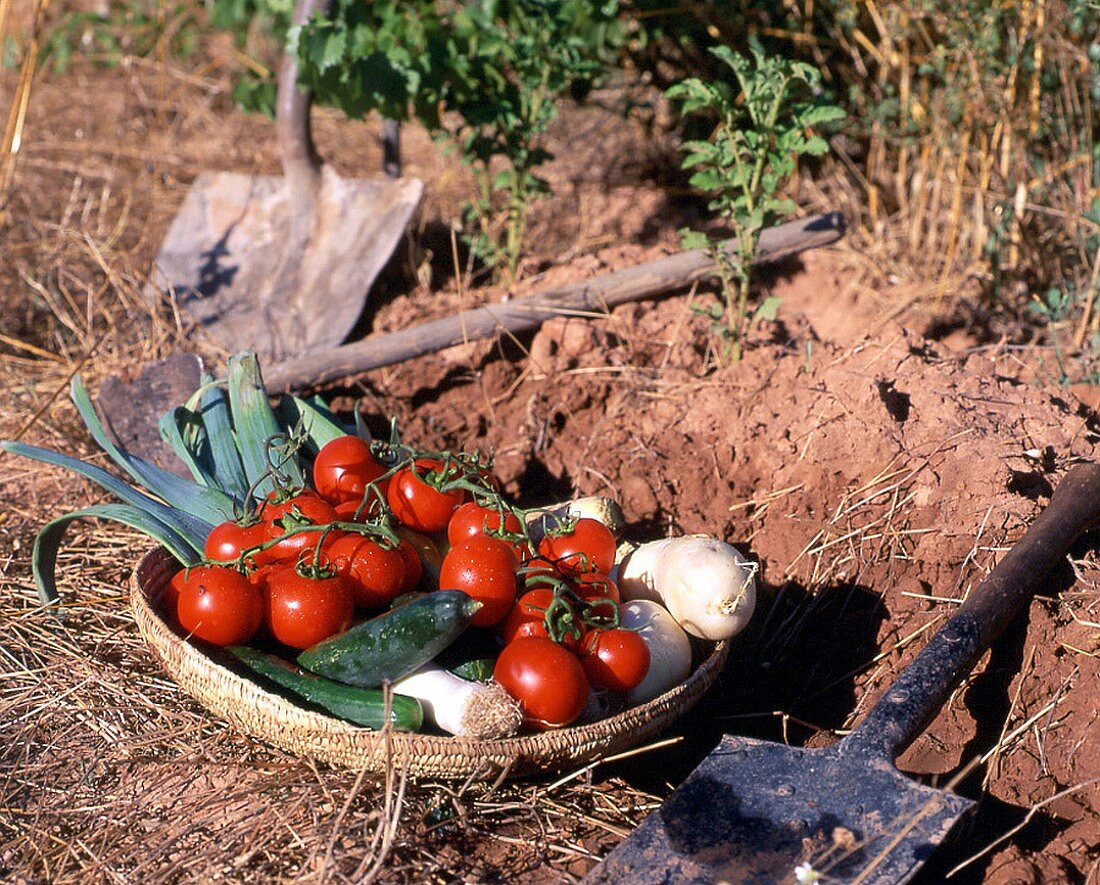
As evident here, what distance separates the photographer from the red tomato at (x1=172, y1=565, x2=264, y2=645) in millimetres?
2336

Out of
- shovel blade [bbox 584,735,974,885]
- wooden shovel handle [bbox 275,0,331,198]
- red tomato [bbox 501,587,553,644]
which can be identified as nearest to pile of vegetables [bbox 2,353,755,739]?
red tomato [bbox 501,587,553,644]

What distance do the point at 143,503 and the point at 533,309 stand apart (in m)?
1.73

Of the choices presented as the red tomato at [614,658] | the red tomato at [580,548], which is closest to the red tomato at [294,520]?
the red tomato at [580,548]

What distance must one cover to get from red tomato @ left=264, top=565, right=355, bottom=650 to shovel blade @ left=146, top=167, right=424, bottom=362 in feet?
7.28

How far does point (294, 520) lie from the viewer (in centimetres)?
242

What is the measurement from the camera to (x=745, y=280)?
12.5 feet

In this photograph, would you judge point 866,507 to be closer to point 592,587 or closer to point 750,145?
point 592,587

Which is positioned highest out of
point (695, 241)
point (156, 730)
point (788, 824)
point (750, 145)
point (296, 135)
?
point (750, 145)

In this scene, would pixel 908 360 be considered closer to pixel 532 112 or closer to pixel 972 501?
pixel 972 501

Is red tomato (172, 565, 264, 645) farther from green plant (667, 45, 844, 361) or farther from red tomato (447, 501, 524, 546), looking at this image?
green plant (667, 45, 844, 361)

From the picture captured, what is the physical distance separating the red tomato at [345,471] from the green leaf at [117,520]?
0.36 m

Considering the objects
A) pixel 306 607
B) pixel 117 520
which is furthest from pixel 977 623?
pixel 117 520

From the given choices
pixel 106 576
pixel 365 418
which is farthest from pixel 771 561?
pixel 106 576

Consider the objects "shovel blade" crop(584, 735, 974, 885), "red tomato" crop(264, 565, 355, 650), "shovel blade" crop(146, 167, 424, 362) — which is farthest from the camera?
"shovel blade" crop(146, 167, 424, 362)
